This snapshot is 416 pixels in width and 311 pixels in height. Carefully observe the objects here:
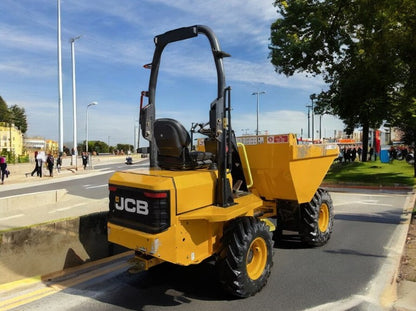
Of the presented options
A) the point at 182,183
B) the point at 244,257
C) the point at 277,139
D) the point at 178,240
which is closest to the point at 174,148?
the point at 182,183

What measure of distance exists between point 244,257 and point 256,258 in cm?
57

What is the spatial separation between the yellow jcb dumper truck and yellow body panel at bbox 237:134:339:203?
0.02 meters

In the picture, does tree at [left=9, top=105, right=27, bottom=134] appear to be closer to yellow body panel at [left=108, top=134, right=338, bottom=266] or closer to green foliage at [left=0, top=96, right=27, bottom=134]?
green foliage at [left=0, top=96, right=27, bottom=134]

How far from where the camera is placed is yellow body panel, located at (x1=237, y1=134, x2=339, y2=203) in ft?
17.6

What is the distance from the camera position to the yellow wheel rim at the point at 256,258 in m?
4.61

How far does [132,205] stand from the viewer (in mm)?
4180

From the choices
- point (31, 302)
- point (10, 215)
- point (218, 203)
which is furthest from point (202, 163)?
point (10, 215)

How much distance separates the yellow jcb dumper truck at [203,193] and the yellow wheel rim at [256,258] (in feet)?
0.04

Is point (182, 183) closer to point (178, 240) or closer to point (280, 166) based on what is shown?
point (178, 240)

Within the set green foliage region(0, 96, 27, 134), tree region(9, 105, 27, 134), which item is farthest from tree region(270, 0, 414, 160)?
tree region(9, 105, 27, 134)

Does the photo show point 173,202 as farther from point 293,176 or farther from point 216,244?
point 293,176

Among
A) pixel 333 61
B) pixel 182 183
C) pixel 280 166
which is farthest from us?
pixel 333 61

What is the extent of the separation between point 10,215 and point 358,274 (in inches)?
362

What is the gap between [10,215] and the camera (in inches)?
390
